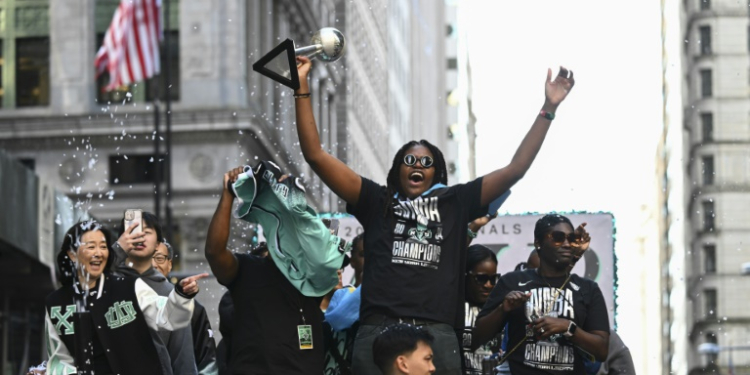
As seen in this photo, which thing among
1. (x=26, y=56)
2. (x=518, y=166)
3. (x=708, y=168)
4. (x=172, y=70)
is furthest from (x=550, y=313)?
(x=708, y=168)

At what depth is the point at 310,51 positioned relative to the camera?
782 cm

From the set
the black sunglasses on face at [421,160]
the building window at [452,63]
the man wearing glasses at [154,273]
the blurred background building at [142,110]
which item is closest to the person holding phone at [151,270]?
the man wearing glasses at [154,273]

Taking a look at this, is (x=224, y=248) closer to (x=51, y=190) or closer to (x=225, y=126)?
(x=51, y=190)

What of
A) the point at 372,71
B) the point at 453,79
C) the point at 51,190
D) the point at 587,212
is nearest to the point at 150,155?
the point at 51,190

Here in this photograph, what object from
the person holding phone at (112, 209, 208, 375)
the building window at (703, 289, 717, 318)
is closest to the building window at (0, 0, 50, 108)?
the person holding phone at (112, 209, 208, 375)

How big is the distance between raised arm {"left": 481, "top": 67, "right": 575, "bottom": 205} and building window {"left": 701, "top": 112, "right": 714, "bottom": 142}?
10975 centimetres

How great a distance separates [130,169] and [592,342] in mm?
35835

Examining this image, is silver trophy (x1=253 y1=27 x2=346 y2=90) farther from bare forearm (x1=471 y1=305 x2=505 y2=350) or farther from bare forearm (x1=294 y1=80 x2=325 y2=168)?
bare forearm (x1=471 y1=305 x2=505 y2=350)

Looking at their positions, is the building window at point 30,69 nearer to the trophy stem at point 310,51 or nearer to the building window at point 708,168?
the trophy stem at point 310,51

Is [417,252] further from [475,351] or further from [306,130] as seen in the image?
[475,351]

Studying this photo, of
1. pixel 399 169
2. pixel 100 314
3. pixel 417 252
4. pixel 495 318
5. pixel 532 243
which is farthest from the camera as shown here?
pixel 532 243

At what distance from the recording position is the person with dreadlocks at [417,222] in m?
7.52

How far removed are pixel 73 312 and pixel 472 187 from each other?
6.42 feet

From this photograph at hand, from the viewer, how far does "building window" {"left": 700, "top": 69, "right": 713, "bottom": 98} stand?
113625 millimetres
